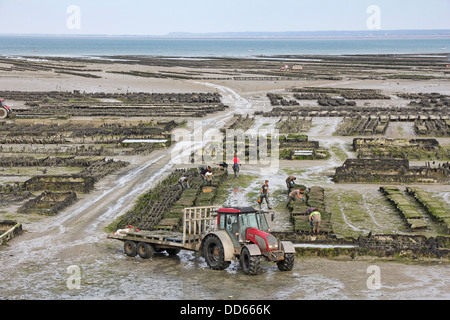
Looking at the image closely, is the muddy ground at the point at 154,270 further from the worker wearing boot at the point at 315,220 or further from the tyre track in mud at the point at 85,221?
the worker wearing boot at the point at 315,220

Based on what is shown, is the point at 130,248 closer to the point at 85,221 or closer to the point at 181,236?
the point at 181,236

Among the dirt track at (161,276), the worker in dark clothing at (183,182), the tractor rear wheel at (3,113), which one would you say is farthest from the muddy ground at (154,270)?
the tractor rear wheel at (3,113)

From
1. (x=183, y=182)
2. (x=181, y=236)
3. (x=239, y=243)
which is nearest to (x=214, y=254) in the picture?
(x=239, y=243)

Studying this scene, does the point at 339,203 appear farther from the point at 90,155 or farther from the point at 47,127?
the point at 47,127

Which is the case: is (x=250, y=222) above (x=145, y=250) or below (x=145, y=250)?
above

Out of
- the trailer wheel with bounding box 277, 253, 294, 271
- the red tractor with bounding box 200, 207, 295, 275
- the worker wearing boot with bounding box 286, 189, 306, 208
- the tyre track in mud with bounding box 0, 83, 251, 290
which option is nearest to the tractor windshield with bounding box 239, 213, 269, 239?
the red tractor with bounding box 200, 207, 295, 275

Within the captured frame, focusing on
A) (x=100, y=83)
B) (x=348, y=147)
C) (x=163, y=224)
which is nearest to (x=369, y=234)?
(x=163, y=224)

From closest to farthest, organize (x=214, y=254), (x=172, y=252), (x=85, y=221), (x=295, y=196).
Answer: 1. (x=214, y=254)
2. (x=172, y=252)
3. (x=85, y=221)
4. (x=295, y=196)

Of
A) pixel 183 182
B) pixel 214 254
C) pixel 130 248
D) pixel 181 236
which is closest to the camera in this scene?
pixel 214 254
